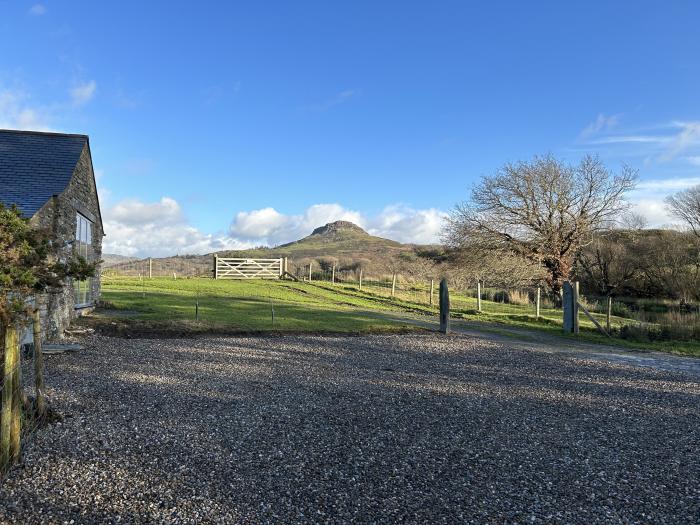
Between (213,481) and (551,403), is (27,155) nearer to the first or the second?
(213,481)

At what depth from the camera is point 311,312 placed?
70.5 ft

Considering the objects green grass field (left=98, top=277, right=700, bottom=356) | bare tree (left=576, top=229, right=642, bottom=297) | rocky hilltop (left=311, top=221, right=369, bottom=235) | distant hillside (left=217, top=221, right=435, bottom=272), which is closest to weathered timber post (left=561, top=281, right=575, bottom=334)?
green grass field (left=98, top=277, right=700, bottom=356)

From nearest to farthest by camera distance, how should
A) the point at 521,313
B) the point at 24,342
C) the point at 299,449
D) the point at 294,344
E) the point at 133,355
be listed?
the point at 299,449, the point at 24,342, the point at 133,355, the point at 294,344, the point at 521,313

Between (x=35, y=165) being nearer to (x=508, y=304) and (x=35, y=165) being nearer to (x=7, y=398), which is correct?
(x=7, y=398)

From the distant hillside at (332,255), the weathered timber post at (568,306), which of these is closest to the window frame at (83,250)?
the weathered timber post at (568,306)

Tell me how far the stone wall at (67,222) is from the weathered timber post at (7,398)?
18.4 feet

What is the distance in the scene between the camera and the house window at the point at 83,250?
53.2 feet

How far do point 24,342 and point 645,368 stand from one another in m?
14.1

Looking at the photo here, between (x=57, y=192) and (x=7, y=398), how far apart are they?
1018 cm

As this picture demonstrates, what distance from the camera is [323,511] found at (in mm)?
4145

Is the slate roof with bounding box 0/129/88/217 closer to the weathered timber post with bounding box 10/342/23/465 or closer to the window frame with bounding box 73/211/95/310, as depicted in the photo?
the window frame with bounding box 73/211/95/310

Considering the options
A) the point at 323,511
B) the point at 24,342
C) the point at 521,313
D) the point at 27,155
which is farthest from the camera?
the point at 521,313

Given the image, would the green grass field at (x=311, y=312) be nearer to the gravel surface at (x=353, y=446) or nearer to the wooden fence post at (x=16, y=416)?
the gravel surface at (x=353, y=446)

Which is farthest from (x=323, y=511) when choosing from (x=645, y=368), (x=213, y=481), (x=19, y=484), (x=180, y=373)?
(x=645, y=368)
